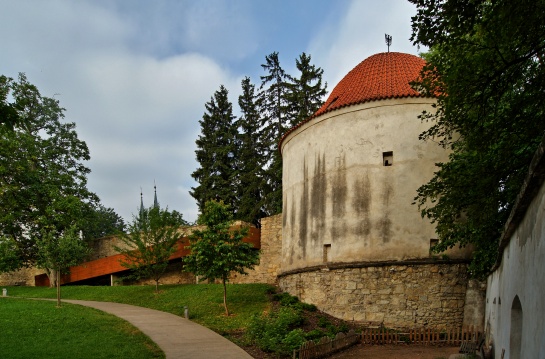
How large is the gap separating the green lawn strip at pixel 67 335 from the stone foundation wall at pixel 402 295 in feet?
23.9

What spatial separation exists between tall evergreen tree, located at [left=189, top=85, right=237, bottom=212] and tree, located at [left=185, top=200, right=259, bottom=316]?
1624 cm

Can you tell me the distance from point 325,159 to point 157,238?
10193 millimetres

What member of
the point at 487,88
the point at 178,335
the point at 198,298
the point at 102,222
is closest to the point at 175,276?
the point at 198,298

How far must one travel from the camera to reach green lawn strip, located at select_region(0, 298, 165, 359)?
462 inches

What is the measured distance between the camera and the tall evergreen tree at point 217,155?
120 ft

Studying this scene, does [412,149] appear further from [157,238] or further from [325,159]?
[157,238]

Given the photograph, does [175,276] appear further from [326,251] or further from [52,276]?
[326,251]

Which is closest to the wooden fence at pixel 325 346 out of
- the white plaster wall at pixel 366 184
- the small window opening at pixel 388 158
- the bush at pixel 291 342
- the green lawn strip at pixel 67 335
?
the bush at pixel 291 342

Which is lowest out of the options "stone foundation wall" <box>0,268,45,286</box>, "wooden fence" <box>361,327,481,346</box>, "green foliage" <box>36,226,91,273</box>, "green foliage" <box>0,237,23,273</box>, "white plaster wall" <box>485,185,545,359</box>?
"stone foundation wall" <box>0,268,45,286</box>

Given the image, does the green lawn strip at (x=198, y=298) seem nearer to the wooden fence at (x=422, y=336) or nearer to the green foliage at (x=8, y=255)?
the green foliage at (x=8, y=255)

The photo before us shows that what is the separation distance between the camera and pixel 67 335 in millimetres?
13781

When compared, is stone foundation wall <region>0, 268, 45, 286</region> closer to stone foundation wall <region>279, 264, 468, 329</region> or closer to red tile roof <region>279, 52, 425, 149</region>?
red tile roof <region>279, 52, 425, 149</region>

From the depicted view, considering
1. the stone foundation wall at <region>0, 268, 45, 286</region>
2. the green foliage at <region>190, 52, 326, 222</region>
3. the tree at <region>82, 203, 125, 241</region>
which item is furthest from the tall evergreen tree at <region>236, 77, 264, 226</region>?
A: the stone foundation wall at <region>0, 268, 45, 286</region>

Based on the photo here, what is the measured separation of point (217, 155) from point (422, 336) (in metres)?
25.2
